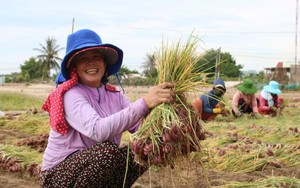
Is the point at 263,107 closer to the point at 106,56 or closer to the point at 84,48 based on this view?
the point at 106,56

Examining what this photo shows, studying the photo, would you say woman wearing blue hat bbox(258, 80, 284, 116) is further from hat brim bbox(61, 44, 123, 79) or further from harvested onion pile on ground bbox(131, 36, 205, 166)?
harvested onion pile on ground bbox(131, 36, 205, 166)

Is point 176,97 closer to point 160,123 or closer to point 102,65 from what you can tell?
point 160,123

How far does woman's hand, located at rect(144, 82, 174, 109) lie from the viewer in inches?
99.3

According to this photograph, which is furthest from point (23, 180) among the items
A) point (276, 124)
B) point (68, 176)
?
point (276, 124)

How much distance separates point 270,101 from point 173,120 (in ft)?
23.2

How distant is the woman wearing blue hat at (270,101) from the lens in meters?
8.98

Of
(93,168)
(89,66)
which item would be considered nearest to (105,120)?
(93,168)

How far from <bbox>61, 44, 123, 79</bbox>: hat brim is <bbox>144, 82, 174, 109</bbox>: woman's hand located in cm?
49

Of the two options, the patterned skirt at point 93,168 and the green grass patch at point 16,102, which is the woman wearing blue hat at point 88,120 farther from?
the green grass patch at point 16,102

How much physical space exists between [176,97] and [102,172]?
2.10ft

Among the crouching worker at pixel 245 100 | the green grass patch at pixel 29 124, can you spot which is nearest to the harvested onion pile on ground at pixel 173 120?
the green grass patch at pixel 29 124

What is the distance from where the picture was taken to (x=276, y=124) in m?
6.96

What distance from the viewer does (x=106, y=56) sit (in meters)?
2.97

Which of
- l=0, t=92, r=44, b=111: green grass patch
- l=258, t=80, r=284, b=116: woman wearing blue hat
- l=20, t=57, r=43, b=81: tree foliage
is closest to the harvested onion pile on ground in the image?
l=258, t=80, r=284, b=116: woman wearing blue hat
